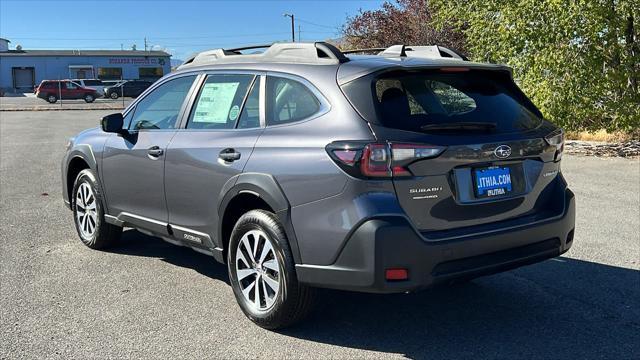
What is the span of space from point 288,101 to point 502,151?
138 cm

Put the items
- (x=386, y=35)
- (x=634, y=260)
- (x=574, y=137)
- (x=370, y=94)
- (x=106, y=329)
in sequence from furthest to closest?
(x=386, y=35) → (x=574, y=137) → (x=634, y=260) → (x=106, y=329) → (x=370, y=94)

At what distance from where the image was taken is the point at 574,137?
14086 mm

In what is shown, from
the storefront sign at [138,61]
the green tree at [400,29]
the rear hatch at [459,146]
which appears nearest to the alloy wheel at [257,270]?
the rear hatch at [459,146]

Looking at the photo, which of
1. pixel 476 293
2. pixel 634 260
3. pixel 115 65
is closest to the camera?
pixel 476 293

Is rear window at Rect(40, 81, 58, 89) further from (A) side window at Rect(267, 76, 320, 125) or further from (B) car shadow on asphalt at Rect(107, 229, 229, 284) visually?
(A) side window at Rect(267, 76, 320, 125)

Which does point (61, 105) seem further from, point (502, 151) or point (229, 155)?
point (502, 151)

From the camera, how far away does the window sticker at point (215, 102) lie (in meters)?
4.53

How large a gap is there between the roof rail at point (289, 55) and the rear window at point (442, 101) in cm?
37

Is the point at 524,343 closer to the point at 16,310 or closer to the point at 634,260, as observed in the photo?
the point at 634,260

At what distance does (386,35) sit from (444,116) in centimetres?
1781

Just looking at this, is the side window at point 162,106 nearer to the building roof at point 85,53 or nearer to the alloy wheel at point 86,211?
the alloy wheel at point 86,211

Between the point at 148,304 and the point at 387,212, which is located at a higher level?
the point at 387,212

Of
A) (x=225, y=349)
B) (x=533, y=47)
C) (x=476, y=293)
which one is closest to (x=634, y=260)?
(x=476, y=293)

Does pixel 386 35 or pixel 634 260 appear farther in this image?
pixel 386 35
